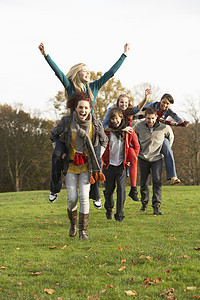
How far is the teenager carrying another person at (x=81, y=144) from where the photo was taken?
6551 mm

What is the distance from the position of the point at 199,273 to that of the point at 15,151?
Result: 36902 millimetres

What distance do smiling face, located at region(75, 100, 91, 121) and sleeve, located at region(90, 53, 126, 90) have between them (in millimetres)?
951

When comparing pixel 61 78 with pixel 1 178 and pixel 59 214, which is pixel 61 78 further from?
pixel 1 178

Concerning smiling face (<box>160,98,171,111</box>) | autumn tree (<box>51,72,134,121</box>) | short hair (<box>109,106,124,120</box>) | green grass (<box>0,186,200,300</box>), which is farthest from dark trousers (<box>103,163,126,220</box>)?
autumn tree (<box>51,72,134,121</box>)

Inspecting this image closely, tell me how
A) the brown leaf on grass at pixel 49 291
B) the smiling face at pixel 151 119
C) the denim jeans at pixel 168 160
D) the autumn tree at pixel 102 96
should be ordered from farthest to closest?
1. the autumn tree at pixel 102 96
2. the denim jeans at pixel 168 160
3. the smiling face at pixel 151 119
4. the brown leaf on grass at pixel 49 291

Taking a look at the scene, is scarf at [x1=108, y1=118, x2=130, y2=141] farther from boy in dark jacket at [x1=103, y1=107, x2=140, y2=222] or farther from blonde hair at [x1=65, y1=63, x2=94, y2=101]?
blonde hair at [x1=65, y1=63, x2=94, y2=101]

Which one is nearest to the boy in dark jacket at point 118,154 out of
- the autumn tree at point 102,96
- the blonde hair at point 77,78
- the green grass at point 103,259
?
the green grass at point 103,259

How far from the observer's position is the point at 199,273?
15.1 ft

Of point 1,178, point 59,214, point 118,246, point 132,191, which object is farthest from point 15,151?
point 118,246

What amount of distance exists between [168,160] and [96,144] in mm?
3436

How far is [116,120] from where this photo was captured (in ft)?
27.6

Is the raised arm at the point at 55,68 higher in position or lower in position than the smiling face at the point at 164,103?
higher

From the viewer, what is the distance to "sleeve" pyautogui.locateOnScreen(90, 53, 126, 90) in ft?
24.3

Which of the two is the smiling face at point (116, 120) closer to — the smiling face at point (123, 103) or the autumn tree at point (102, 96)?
the smiling face at point (123, 103)
